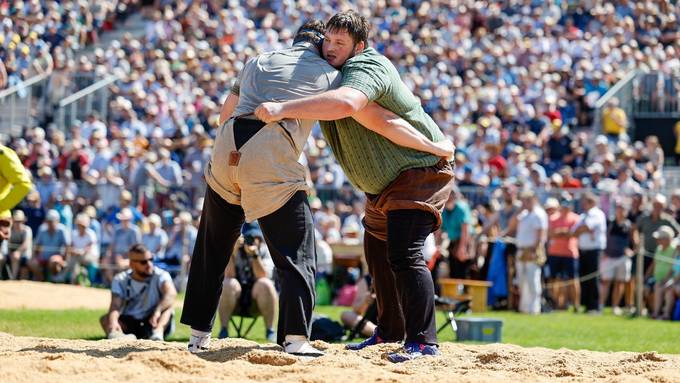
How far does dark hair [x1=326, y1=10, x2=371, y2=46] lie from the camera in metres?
7.20

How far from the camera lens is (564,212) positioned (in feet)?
58.3

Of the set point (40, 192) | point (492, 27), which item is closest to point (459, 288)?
point (40, 192)

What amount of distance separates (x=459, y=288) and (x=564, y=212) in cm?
209

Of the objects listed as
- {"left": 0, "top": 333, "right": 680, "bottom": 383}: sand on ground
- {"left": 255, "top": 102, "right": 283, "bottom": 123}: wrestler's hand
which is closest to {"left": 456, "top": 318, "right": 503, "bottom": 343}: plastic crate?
{"left": 0, "top": 333, "right": 680, "bottom": 383}: sand on ground

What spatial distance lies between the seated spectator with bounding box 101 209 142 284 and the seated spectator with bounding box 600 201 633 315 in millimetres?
6998

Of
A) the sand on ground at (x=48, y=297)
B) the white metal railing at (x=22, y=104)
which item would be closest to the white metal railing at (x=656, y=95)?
the sand on ground at (x=48, y=297)

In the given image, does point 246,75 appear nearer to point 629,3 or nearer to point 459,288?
point 459,288

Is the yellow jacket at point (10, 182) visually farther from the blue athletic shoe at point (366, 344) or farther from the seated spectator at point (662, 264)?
the seated spectator at point (662, 264)

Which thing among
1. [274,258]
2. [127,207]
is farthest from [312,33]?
[127,207]

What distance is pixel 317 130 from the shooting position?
2283 centimetres

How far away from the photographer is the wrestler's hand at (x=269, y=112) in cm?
679

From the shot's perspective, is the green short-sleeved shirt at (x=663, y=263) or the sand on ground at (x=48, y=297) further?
the green short-sleeved shirt at (x=663, y=263)

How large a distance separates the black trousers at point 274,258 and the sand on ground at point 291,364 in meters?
0.25

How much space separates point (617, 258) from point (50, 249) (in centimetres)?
855
